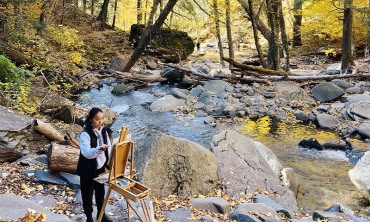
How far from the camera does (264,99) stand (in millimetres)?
13031

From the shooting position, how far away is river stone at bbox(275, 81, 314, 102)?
42.7 feet

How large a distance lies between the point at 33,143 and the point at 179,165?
10.7 feet

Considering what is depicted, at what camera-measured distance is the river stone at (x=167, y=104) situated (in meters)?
12.3

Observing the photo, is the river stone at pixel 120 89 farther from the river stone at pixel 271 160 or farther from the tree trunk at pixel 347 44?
the tree trunk at pixel 347 44

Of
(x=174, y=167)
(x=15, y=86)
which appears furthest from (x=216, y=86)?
(x=174, y=167)

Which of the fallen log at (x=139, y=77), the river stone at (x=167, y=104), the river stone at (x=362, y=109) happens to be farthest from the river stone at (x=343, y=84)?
the fallen log at (x=139, y=77)

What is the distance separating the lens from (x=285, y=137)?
9.83m

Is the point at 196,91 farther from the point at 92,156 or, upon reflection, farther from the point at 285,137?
the point at 92,156

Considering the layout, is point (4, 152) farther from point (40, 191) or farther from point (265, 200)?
point (265, 200)

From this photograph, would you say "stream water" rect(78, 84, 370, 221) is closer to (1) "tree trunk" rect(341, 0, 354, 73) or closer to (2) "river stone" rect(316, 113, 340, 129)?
(2) "river stone" rect(316, 113, 340, 129)

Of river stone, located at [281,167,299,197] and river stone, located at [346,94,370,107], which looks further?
river stone, located at [346,94,370,107]

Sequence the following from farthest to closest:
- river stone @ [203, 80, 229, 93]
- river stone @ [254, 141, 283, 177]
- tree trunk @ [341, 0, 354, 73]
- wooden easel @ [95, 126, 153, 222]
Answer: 1. tree trunk @ [341, 0, 354, 73]
2. river stone @ [203, 80, 229, 93]
3. river stone @ [254, 141, 283, 177]
4. wooden easel @ [95, 126, 153, 222]

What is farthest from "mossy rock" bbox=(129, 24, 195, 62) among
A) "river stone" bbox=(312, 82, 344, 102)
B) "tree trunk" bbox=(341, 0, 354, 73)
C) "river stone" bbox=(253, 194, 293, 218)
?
"river stone" bbox=(253, 194, 293, 218)

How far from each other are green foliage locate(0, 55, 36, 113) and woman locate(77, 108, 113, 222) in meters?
4.88
